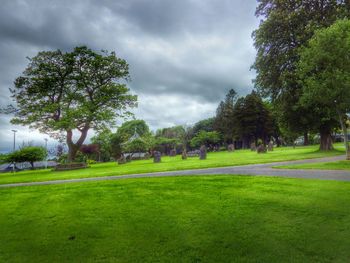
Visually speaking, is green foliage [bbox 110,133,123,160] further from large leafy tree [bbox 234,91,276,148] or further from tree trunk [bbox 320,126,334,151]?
tree trunk [bbox 320,126,334,151]

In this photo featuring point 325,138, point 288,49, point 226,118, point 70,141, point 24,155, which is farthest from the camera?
point 226,118

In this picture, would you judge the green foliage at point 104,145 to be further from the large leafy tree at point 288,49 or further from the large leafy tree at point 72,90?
the large leafy tree at point 288,49

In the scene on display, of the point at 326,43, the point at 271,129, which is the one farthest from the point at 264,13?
the point at 271,129

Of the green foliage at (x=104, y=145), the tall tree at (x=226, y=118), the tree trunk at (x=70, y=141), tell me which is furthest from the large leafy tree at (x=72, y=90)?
the tall tree at (x=226, y=118)

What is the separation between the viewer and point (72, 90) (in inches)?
1273

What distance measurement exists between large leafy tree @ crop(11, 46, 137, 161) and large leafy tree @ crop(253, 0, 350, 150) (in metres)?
17.5

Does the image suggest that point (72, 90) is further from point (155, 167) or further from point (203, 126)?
point (203, 126)

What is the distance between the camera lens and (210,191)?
8586mm

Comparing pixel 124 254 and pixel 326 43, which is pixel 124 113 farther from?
pixel 124 254

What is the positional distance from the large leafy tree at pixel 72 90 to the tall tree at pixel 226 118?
52.5 meters

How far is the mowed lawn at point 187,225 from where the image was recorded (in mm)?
4434

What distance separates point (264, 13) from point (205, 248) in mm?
32600

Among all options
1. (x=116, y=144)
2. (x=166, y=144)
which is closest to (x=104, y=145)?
(x=116, y=144)

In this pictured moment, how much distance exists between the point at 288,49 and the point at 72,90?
88.6 feet
